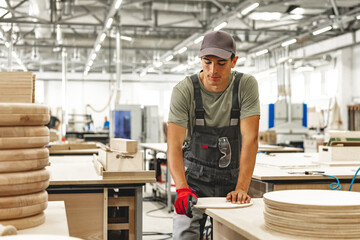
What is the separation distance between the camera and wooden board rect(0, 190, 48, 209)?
1.32 meters

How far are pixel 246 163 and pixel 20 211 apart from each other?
3.71 feet

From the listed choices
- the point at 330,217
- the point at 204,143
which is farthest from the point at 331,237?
the point at 204,143

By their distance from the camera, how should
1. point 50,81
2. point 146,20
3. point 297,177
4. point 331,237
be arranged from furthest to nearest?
point 50,81
point 146,20
point 297,177
point 331,237

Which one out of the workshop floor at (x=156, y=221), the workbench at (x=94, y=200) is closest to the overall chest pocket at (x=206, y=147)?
the workbench at (x=94, y=200)

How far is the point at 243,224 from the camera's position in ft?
4.95

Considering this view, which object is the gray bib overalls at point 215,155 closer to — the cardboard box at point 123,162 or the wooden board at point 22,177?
the cardboard box at point 123,162

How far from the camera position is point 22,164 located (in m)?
1.35

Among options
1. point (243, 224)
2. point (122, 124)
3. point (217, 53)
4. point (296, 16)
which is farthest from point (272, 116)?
point (243, 224)

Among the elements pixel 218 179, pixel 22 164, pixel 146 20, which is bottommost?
pixel 218 179

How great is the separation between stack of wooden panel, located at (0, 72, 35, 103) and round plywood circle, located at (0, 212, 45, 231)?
427 mm

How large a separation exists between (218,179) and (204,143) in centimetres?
20

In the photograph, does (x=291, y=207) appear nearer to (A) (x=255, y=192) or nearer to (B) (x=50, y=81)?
(A) (x=255, y=192)

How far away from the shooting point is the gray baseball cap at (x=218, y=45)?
80.2 inches

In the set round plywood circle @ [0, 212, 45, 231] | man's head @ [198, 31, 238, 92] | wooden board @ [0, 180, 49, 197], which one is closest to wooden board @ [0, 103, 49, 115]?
wooden board @ [0, 180, 49, 197]
